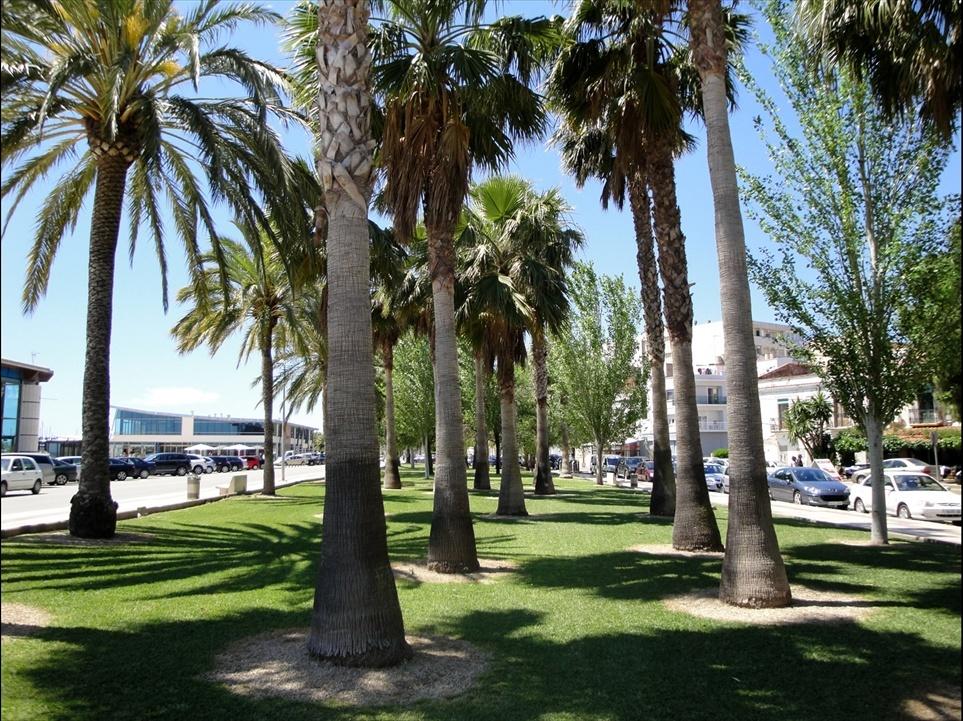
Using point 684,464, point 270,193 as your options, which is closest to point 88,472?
point 270,193

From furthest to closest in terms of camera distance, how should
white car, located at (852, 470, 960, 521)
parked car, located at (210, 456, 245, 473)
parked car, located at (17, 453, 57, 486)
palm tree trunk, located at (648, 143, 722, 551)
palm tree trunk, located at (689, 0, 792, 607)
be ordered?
parked car, located at (210, 456, 245, 473)
parked car, located at (17, 453, 57, 486)
white car, located at (852, 470, 960, 521)
palm tree trunk, located at (648, 143, 722, 551)
palm tree trunk, located at (689, 0, 792, 607)

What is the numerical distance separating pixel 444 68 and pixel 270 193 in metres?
3.88

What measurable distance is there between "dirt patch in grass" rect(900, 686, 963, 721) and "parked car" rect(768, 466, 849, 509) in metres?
23.7

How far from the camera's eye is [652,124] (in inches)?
492

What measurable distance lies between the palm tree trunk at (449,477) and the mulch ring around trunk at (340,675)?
3.93 meters

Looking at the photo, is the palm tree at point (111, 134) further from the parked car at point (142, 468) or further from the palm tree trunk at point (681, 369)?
the parked car at point (142, 468)

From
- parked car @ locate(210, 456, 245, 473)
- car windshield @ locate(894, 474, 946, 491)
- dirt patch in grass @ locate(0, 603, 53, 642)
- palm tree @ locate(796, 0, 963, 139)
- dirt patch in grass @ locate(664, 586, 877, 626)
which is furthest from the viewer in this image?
parked car @ locate(210, 456, 245, 473)

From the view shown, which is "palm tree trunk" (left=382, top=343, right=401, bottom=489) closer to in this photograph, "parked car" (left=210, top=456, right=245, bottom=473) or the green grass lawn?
the green grass lawn

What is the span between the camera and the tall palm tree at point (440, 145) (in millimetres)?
11195

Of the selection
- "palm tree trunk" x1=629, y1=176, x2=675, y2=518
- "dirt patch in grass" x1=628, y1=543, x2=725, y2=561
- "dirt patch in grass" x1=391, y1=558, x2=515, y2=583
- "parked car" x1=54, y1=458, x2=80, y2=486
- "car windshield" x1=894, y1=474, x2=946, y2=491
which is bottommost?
"dirt patch in grass" x1=628, y1=543, x2=725, y2=561

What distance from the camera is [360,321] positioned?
22.9 ft

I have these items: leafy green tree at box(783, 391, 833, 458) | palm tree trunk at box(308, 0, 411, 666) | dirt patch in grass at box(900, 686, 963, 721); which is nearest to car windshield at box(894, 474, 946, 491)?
dirt patch in grass at box(900, 686, 963, 721)

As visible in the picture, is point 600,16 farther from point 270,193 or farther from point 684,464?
point 684,464

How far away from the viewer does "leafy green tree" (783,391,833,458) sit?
47.9m
